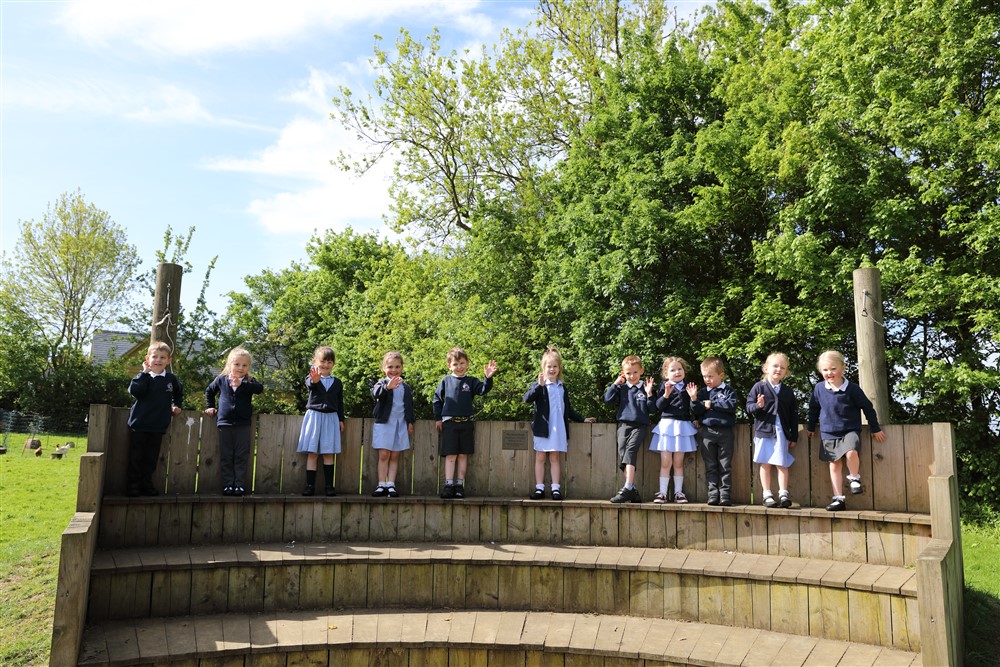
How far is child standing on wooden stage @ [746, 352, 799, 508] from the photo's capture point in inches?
251

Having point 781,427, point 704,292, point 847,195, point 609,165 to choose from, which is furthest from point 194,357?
point 781,427

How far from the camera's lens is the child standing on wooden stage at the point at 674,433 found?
6777 mm

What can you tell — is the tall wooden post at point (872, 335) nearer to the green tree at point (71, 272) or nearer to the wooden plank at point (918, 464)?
the wooden plank at point (918, 464)

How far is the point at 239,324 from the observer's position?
39281mm

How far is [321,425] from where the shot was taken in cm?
699

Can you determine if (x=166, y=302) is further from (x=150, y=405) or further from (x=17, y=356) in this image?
(x=17, y=356)

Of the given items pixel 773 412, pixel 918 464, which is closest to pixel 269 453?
pixel 773 412

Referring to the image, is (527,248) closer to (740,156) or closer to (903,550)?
(740,156)

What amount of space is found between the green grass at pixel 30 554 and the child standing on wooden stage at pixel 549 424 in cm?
431

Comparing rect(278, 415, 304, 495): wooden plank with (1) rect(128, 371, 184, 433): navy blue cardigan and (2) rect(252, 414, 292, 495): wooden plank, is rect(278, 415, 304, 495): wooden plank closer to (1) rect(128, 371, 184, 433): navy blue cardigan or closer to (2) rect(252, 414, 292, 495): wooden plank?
(2) rect(252, 414, 292, 495): wooden plank

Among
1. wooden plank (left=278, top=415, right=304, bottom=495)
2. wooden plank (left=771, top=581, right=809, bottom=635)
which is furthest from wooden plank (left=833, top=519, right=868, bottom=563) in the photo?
wooden plank (left=278, top=415, right=304, bottom=495)

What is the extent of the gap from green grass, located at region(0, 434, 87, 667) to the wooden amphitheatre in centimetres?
74

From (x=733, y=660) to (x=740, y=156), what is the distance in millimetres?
12381

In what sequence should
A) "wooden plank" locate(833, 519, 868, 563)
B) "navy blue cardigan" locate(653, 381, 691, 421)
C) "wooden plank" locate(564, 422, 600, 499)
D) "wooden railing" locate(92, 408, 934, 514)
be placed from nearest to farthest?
1. "wooden plank" locate(833, 519, 868, 563)
2. "wooden railing" locate(92, 408, 934, 514)
3. "navy blue cardigan" locate(653, 381, 691, 421)
4. "wooden plank" locate(564, 422, 600, 499)
